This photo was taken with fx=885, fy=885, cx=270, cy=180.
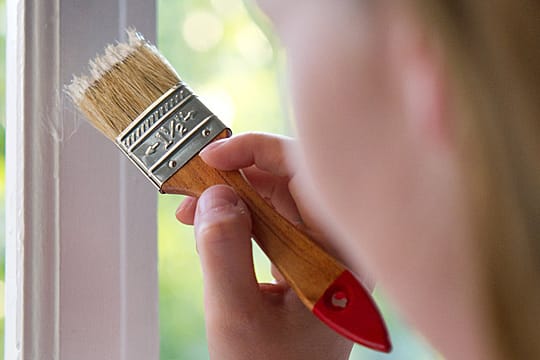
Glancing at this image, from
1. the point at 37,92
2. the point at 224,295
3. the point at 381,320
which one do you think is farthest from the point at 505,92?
the point at 37,92

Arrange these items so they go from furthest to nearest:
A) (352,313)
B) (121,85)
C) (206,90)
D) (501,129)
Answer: (206,90)
(121,85)
(352,313)
(501,129)

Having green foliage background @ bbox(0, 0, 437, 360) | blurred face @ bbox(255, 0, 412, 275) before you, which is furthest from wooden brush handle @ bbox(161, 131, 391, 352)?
green foliage background @ bbox(0, 0, 437, 360)

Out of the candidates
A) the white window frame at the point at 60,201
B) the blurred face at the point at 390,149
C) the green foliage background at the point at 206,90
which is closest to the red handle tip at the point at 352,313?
the blurred face at the point at 390,149

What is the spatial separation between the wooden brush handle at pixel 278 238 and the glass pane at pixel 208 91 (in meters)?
0.30

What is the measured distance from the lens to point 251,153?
67cm

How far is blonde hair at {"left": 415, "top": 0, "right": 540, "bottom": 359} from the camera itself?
1.24ft

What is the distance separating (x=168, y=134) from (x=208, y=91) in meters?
0.34

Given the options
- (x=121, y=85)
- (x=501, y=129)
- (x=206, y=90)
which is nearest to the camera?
(x=501, y=129)

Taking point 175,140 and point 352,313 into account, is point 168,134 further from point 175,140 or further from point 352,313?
point 352,313

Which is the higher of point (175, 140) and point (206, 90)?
point (206, 90)

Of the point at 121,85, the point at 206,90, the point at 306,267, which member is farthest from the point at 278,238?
the point at 206,90

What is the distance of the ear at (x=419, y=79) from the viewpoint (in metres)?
0.39

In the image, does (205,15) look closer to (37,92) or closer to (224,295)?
(37,92)

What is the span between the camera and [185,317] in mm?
995
